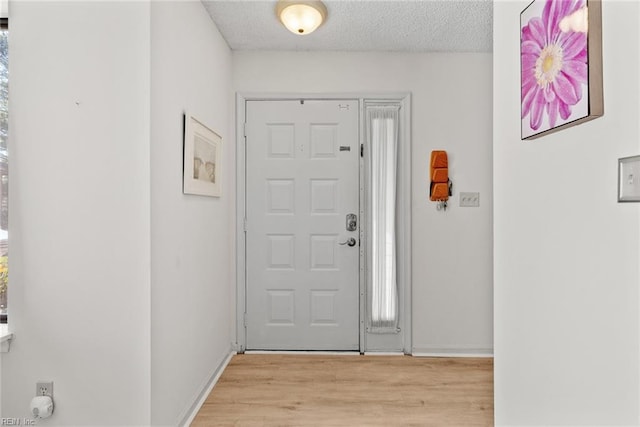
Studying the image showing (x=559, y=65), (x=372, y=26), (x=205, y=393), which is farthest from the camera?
(x=372, y=26)

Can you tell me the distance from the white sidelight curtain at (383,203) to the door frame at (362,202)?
0.06 meters

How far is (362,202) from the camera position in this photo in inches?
130

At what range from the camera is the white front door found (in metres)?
3.29

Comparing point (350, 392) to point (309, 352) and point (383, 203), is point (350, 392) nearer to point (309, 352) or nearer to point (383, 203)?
point (309, 352)

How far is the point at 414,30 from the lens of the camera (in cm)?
289

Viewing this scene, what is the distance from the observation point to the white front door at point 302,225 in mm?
3295

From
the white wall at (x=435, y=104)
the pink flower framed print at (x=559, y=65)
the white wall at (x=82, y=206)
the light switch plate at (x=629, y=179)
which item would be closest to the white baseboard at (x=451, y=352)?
the white wall at (x=435, y=104)

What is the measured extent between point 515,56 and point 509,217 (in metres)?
0.61

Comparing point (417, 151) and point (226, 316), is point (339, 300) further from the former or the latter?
point (417, 151)

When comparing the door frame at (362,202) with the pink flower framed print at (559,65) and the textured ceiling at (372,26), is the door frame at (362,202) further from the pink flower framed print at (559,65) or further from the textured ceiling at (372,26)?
the pink flower framed print at (559,65)

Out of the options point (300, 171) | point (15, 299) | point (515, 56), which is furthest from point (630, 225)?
point (300, 171)

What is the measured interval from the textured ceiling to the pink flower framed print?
1.39 metres

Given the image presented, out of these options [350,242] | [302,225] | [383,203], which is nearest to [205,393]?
[302,225]

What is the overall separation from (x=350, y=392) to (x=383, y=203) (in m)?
1.48
